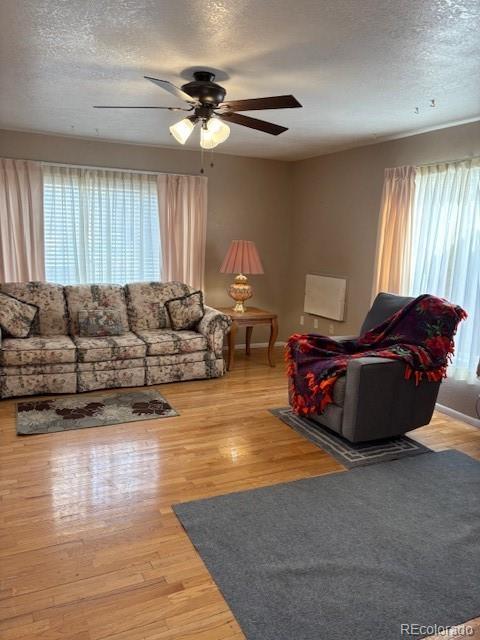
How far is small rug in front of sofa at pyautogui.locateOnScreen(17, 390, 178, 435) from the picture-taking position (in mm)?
3596

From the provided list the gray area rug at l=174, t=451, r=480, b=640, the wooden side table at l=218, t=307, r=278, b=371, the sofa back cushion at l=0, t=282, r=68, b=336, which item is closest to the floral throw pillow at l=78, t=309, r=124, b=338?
the sofa back cushion at l=0, t=282, r=68, b=336

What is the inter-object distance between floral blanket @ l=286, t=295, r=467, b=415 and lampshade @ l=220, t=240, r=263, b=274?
1655 mm

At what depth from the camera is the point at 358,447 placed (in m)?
3.38

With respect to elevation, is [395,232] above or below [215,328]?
above

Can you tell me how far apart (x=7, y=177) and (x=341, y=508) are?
172 inches

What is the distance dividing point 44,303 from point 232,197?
2.58 m

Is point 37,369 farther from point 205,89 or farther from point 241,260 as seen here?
point 205,89

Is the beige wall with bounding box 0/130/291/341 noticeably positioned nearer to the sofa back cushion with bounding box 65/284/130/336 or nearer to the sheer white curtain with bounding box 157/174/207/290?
the sheer white curtain with bounding box 157/174/207/290

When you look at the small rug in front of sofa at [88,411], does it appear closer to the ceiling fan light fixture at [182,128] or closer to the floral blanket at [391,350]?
the floral blanket at [391,350]

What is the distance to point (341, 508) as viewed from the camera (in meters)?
2.62

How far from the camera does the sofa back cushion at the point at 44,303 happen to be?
4629 millimetres

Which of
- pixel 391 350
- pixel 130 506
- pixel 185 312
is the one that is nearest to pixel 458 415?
pixel 391 350

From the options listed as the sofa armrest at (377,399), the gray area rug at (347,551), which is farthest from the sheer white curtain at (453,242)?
the gray area rug at (347,551)

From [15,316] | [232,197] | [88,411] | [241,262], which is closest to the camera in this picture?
[88,411]
